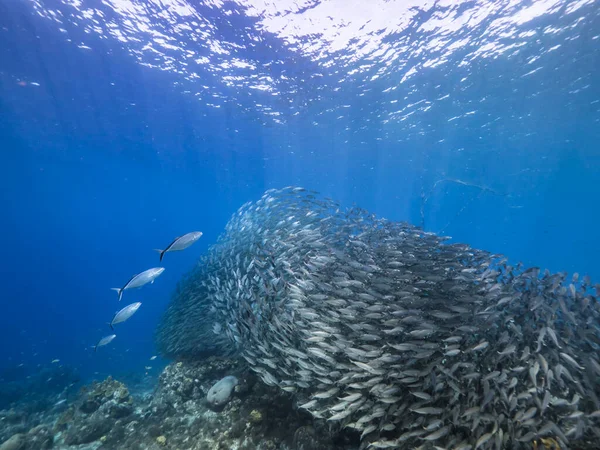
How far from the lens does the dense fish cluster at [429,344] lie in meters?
3.53

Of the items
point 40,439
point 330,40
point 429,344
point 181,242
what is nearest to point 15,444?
point 40,439

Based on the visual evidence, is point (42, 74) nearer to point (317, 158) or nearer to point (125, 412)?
point (125, 412)

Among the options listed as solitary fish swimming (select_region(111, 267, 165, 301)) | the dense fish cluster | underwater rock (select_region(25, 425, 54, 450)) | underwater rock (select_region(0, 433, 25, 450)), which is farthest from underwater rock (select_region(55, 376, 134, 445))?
the dense fish cluster

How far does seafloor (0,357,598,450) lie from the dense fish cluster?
70 cm

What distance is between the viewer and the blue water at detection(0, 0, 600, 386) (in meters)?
16.0

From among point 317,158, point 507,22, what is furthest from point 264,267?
point 317,158

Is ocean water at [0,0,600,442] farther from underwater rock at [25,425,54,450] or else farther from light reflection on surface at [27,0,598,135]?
underwater rock at [25,425,54,450]

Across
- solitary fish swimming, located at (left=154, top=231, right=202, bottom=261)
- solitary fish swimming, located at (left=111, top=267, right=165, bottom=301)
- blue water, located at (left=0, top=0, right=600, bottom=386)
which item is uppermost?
blue water, located at (left=0, top=0, right=600, bottom=386)

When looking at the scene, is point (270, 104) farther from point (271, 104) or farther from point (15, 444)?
point (15, 444)

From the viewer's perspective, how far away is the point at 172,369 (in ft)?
31.0

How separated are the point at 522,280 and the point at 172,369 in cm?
1015

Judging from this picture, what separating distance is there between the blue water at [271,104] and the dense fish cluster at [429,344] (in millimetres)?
9173

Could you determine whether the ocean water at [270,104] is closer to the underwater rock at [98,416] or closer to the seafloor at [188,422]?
the seafloor at [188,422]

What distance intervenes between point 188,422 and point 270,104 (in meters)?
24.8
